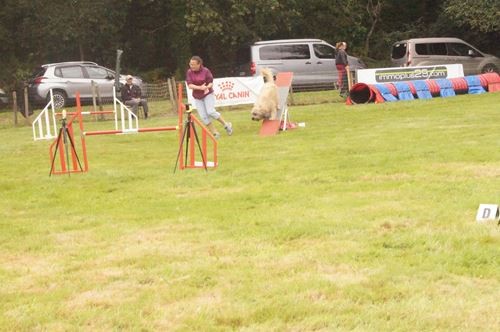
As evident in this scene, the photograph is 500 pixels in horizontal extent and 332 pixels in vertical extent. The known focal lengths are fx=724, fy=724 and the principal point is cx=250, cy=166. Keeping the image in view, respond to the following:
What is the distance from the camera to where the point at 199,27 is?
27.6 metres

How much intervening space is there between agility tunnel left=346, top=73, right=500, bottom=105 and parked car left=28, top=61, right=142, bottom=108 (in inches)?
283

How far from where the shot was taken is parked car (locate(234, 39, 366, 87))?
23.4m

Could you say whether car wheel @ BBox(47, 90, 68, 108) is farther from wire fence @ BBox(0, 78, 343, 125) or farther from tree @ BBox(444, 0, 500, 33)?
tree @ BBox(444, 0, 500, 33)

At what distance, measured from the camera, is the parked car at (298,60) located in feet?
76.6

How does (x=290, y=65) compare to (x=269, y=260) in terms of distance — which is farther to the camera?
(x=290, y=65)

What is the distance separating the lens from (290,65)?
23703mm

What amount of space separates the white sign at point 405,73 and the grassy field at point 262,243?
8.73m

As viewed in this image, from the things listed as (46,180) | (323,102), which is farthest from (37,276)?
(323,102)

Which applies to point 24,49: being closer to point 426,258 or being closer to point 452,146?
point 452,146

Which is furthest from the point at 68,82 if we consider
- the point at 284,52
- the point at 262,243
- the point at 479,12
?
the point at 262,243

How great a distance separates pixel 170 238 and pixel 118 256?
593mm

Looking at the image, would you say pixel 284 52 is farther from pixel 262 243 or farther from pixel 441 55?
pixel 262 243

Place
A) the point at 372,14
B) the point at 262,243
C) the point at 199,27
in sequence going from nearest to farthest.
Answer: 1. the point at 262,243
2. the point at 199,27
3. the point at 372,14

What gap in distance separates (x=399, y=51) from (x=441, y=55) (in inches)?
56.0
